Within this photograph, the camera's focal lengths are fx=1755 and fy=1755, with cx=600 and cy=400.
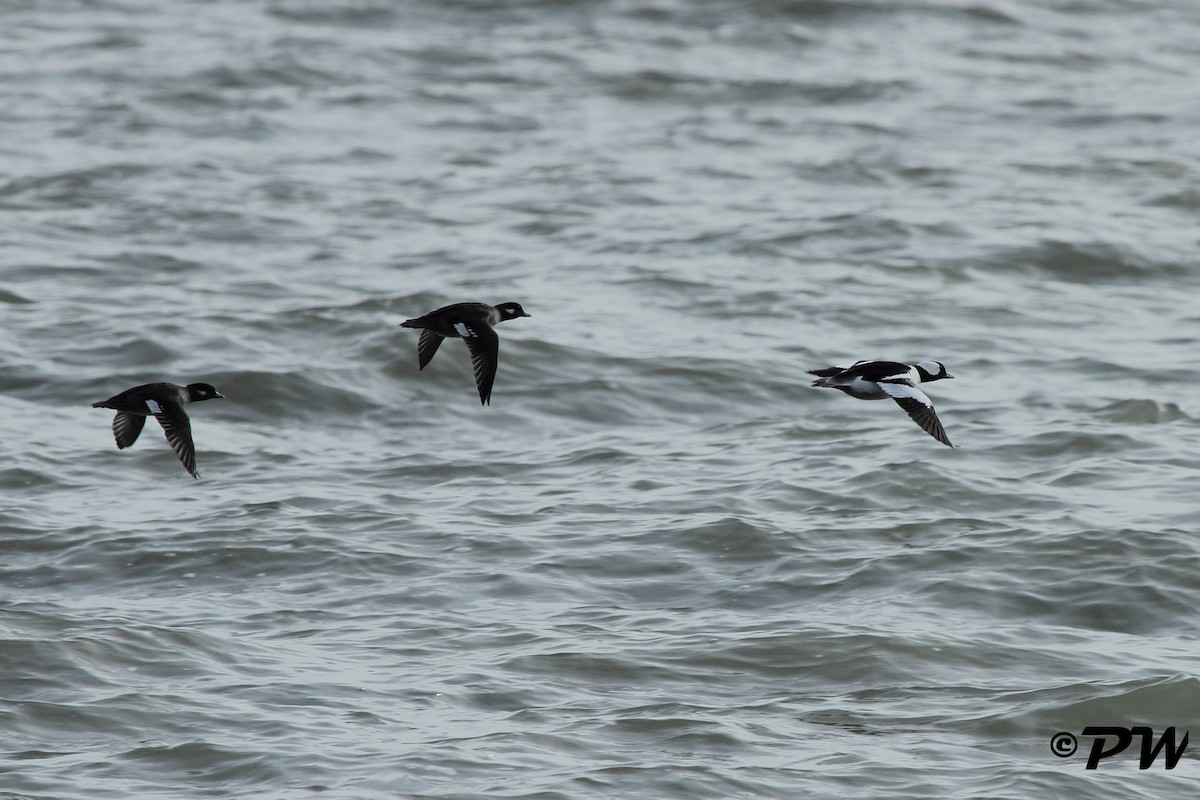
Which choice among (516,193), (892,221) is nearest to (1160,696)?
(892,221)

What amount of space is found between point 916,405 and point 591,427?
13.2 feet

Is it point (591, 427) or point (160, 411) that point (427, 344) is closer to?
point (160, 411)

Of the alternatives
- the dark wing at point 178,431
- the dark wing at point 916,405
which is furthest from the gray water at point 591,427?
the dark wing at point 916,405

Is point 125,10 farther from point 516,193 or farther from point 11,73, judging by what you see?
point 516,193

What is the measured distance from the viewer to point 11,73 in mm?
20812

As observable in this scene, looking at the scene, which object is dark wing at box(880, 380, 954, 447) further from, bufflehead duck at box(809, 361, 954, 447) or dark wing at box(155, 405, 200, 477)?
dark wing at box(155, 405, 200, 477)

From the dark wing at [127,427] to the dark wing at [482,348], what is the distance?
1.57 m

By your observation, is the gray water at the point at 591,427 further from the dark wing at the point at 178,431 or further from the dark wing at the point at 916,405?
the dark wing at the point at 916,405

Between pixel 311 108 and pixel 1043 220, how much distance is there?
852cm

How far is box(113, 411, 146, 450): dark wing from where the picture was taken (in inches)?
317

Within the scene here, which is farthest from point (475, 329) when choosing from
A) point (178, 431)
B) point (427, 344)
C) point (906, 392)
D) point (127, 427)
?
point (906, 392)

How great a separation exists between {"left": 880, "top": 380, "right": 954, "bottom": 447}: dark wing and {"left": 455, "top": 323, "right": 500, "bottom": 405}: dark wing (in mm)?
1818

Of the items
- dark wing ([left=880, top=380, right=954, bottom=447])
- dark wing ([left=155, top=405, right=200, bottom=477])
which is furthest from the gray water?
dark wing ([left=880, top=380, right=954, bottom=447])

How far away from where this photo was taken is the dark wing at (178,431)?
7824 millimetres
